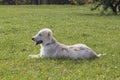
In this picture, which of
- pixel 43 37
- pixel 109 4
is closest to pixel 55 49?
pixel 43 37

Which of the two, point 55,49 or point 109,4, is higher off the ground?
point 55,49

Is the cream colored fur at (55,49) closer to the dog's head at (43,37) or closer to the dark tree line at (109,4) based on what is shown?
the dog's head at (43,37)

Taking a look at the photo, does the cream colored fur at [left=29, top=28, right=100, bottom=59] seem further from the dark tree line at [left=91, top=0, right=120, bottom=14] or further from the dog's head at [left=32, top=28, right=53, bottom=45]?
the dark tree line at [left=91, top=0, right=120, bottom=14]

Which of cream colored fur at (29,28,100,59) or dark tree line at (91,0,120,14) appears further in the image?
dark tree line at (91,0,120,14)

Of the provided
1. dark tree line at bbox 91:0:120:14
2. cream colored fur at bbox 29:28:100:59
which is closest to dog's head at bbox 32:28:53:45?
cream colored fur at bbox 29:28:100:59

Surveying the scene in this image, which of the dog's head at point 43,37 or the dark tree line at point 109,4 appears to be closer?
the dog's head at point 43,37

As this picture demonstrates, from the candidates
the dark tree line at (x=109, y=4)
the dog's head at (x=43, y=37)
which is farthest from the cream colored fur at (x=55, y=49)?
the dark tree line at (x=109, y=4)

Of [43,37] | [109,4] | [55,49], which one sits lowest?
[109,4]

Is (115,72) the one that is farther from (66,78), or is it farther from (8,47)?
(8,47)

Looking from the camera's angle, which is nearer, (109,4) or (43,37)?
(43,37)

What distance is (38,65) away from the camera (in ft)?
31.8

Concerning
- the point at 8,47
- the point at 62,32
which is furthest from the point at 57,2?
the point at 8,47

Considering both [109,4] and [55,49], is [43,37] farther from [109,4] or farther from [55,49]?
[109,4]

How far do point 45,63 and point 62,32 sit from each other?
26.3 feet
